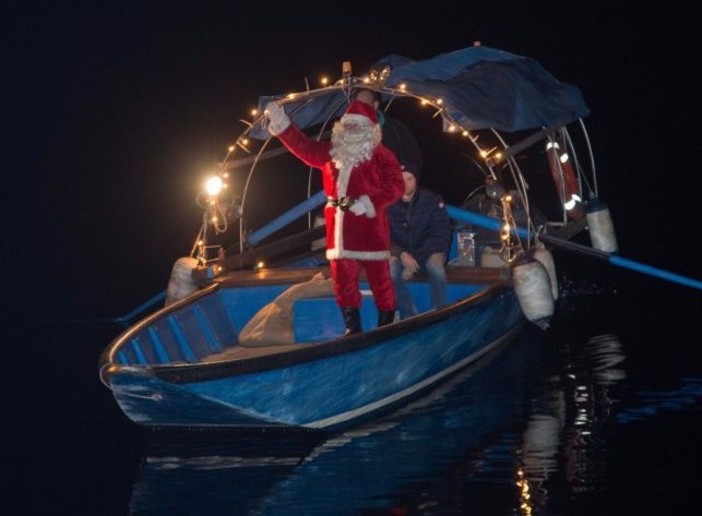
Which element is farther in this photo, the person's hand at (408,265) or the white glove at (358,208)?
the person's hand at (408,265)

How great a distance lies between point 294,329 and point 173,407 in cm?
214

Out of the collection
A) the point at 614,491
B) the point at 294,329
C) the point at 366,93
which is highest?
the point at 366,93

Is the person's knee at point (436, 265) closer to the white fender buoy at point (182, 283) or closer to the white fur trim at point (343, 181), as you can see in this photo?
the white fur trim at point (343, 181)

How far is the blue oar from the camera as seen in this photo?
11.6 metres

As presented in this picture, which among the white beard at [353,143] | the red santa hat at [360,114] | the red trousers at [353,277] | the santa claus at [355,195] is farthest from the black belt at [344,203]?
the red santa hat at [360,114]

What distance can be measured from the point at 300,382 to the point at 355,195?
1.54 metres

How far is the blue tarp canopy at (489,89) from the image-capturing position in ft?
35.9

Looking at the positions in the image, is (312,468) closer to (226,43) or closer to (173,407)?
(173,407)

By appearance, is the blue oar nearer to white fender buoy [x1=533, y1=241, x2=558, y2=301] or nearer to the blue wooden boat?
the blue wooden boat

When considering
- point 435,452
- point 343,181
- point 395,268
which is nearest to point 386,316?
point 343,181

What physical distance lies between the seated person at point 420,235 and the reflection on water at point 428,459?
2.69 ft

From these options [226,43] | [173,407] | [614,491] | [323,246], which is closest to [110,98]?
[226,43]

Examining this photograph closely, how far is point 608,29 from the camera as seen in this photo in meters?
40.2

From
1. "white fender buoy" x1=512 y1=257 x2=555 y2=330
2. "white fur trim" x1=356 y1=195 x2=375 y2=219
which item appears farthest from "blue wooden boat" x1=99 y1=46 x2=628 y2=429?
"white fur trim" x1=356 y1=195 x2=375 y2=219
